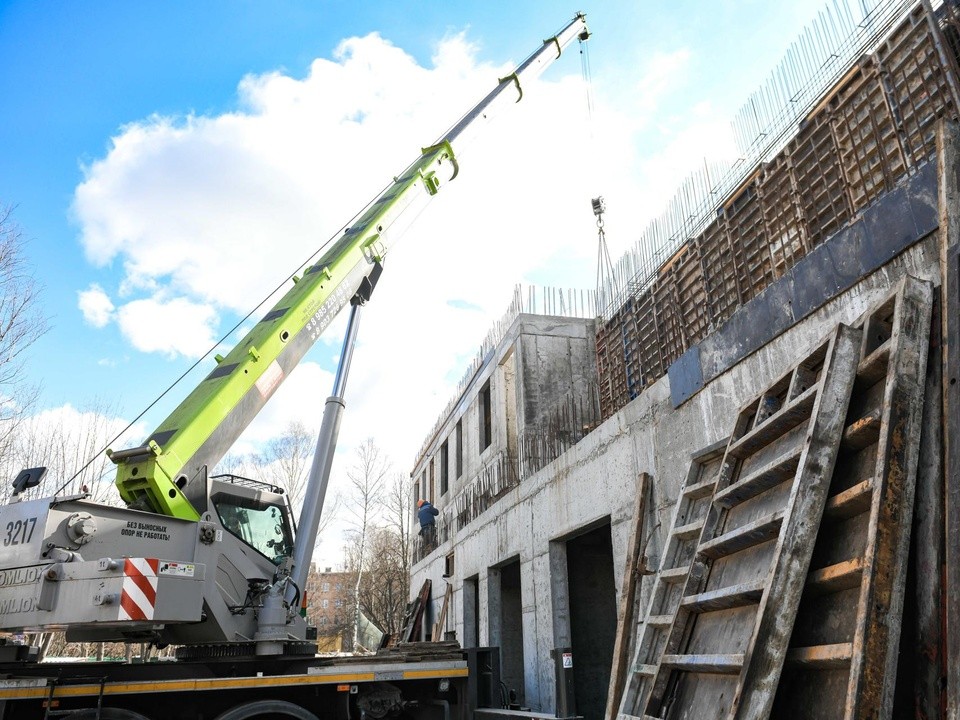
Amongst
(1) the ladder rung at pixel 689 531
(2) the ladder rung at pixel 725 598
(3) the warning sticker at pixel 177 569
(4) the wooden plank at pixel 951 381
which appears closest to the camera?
(4) the wooden plank at pixel 951 381

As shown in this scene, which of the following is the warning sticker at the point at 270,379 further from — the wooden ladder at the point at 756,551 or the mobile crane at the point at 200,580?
the wooden ladder at the point at 756,551

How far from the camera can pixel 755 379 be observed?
20.4 feet

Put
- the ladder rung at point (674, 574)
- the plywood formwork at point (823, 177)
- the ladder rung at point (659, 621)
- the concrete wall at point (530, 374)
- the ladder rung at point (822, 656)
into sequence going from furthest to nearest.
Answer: the concrete wall at point (530, 374)
the plywood formwork at point (823, 177)
the ladder rung at point (674, 574)
the ladder rung at point (659, 621)
the ladder rung at point (822, 656)

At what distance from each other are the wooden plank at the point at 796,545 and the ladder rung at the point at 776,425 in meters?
0.21

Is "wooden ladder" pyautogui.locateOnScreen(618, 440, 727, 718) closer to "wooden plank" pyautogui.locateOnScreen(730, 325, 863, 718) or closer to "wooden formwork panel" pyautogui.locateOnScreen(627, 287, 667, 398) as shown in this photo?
"wooden plank" pyautogui.locateOnScreen(730, 325, 863, 718)

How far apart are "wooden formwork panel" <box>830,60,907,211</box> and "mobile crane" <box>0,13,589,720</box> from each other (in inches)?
238

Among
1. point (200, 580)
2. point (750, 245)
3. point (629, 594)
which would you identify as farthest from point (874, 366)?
point (200, 580)

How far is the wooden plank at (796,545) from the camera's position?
3602 millimetres

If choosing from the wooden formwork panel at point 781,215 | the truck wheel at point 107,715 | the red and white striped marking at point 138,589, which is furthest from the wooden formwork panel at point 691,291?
the truck wheel at point 107,715

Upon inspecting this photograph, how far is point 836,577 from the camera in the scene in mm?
3656

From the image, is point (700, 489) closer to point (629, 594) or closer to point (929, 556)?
point (629, 594)

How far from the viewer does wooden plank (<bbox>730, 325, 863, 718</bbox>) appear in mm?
3602

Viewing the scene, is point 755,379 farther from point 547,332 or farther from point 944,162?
point 547,332

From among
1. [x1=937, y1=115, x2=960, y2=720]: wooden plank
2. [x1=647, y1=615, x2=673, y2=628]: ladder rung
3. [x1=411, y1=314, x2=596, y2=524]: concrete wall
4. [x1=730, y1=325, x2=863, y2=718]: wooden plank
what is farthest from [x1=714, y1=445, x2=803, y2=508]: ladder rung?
[x1=411, y1=314, x2=596, y2=524]: concrete wall
